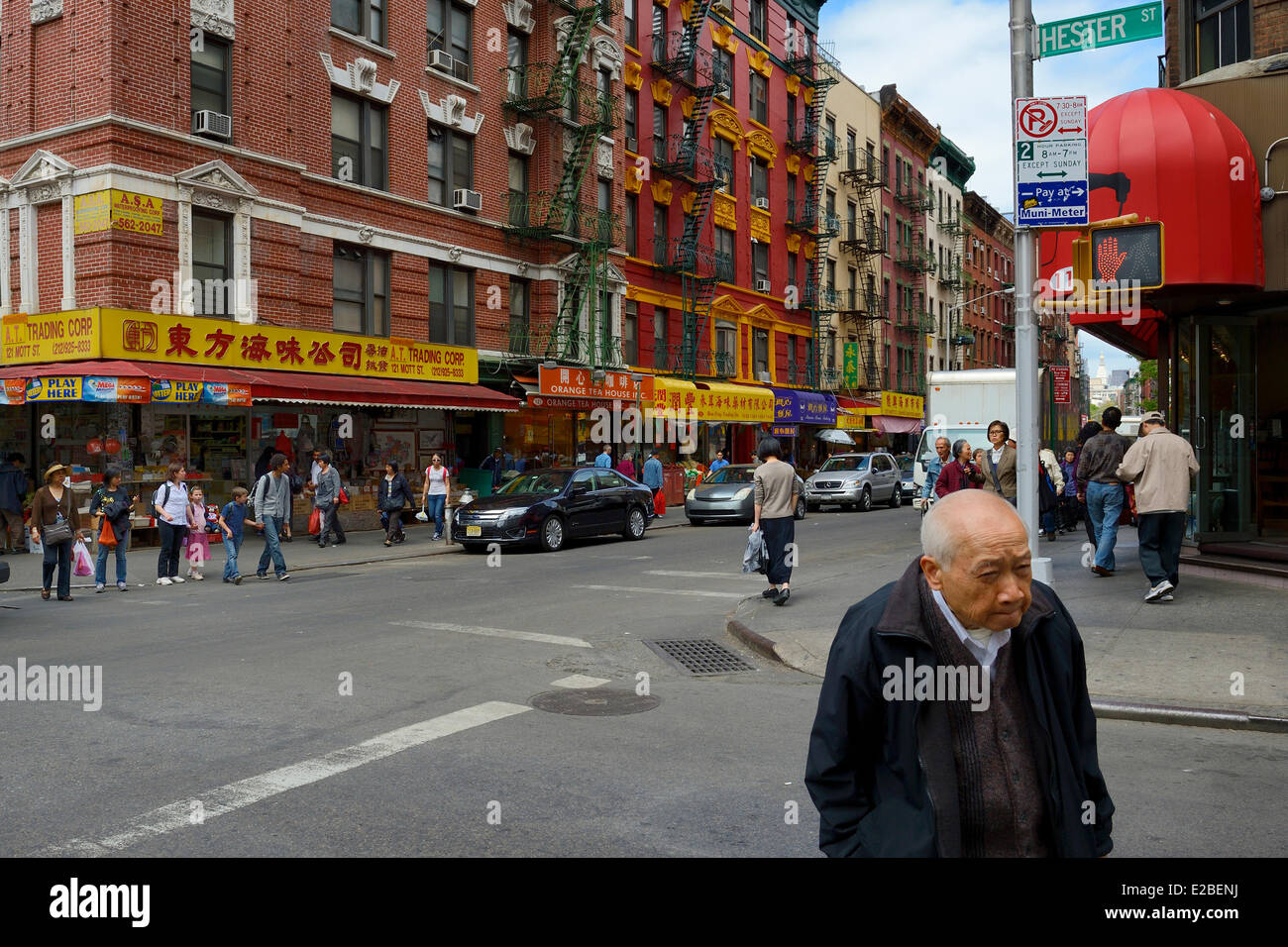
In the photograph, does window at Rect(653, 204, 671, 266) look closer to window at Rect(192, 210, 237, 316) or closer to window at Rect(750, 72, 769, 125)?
window at Rect(750, 72, 769, 125)

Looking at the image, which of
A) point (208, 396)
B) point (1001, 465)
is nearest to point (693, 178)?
point (208, 396)

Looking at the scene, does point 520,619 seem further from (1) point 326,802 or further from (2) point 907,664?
(2) point 907,664

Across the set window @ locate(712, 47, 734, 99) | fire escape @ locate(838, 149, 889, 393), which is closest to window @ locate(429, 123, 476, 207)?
window @ locate(712, 47, 734, 99)

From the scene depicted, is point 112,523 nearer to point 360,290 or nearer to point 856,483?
point 360,290

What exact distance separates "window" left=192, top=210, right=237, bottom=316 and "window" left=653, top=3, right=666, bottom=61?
61.0 ft

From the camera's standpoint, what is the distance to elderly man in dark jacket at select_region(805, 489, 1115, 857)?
8.28ft

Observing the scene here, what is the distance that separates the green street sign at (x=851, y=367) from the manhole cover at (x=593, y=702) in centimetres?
4009

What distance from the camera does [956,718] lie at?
8.42 feet

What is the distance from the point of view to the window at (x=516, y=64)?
27.5m

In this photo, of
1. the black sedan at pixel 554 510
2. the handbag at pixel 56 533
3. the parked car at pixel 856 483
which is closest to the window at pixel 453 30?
the black sedan at pixel 554 510

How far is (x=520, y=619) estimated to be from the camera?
433 inches

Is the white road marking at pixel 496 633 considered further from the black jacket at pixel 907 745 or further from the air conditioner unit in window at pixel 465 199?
the air conditioner unit in window at pixel 465 199
